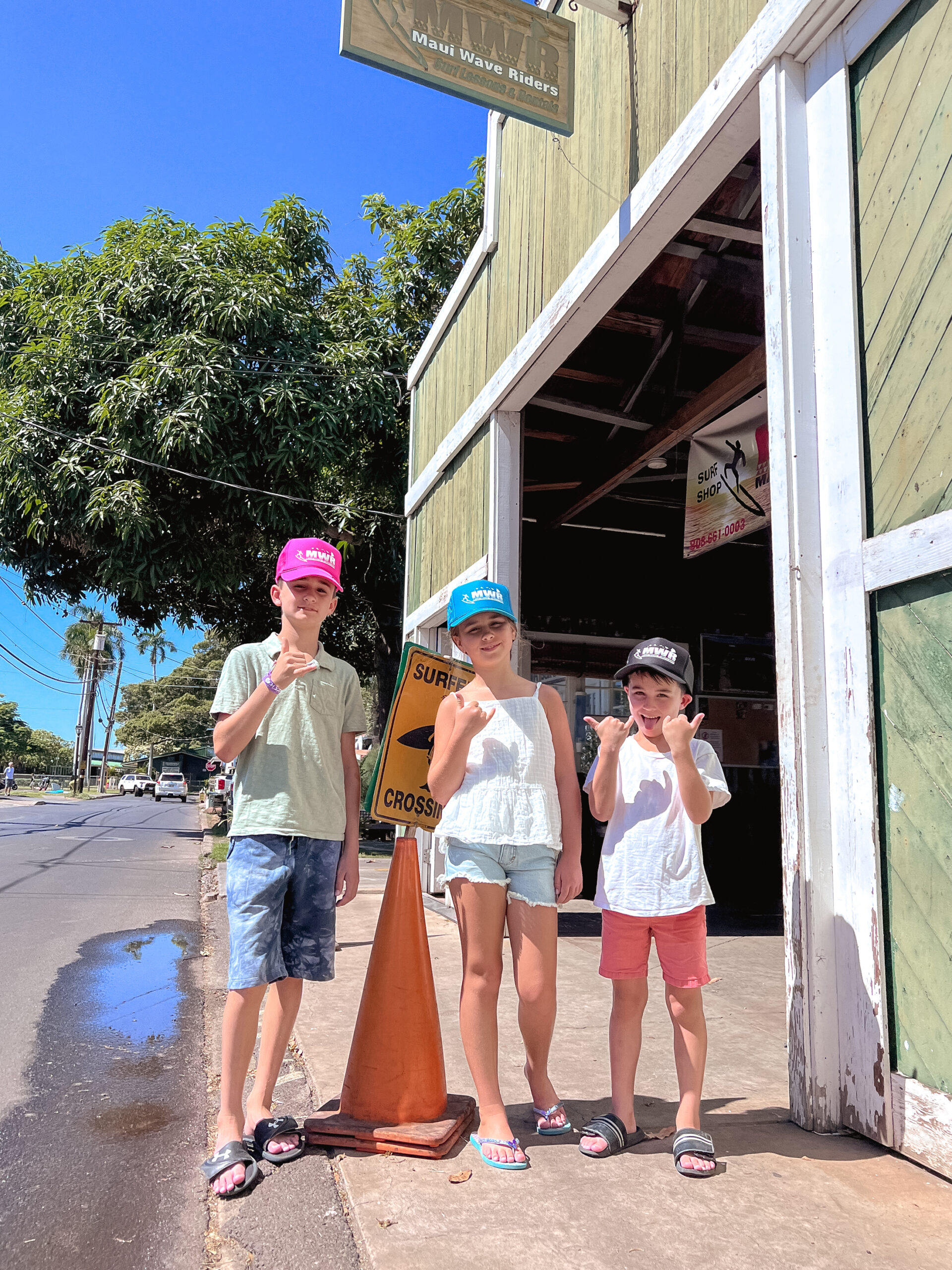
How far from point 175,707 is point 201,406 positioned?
242ft

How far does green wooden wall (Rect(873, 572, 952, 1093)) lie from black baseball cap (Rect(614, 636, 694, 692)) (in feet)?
2.04

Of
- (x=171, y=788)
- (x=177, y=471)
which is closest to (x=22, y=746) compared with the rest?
(x=171, y=788)

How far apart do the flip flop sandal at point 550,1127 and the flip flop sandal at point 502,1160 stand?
161 mm

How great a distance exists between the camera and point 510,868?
2.75 meters

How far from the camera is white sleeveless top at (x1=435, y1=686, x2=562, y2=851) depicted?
271 cm

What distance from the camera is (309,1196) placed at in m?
2.38

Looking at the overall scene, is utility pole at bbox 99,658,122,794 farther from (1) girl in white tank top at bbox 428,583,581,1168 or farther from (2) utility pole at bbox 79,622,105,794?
(1) girl in white tank top at bbox 428,583,581,1168

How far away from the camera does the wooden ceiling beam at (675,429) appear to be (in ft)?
19.5

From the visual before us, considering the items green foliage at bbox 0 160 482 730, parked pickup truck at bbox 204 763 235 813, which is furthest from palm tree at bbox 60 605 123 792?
green foliage at bbox 0 160 482 730

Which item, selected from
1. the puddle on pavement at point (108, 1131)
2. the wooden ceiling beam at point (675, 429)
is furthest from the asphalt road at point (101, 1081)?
the wooden ceiling beam at point (675, 429)

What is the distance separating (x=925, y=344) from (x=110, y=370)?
1439 cm

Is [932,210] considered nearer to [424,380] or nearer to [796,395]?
[796,395]

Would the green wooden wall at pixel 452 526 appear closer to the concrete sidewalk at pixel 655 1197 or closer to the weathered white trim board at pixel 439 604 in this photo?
the weathered white trim board at pixel 439 604

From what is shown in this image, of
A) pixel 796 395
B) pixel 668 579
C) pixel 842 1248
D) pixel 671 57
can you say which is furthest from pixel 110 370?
pixel 842 1248
